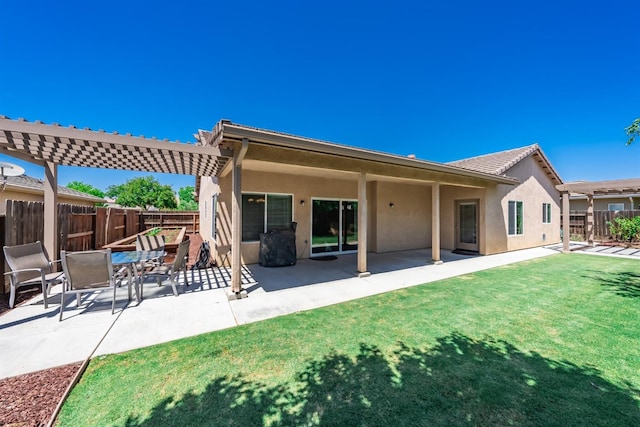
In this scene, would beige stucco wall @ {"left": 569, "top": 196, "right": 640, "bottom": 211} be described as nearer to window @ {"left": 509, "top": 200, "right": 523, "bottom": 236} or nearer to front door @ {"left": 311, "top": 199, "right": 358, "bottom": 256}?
window @ {"left": 509, "top": 200, "right": 523, "bottom": 236}

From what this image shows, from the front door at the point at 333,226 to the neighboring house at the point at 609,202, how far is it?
20484mm

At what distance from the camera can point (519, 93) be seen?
14125 mm

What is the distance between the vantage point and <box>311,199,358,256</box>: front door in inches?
382

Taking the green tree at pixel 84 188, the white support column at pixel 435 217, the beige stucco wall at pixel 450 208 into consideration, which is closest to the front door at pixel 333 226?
the white support column at pixel 435 217

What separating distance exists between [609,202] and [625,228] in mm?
7670

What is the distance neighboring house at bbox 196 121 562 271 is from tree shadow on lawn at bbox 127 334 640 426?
12.8ft

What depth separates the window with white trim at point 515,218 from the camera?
38.8 feet

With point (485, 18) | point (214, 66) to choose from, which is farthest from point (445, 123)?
point (214, 66)

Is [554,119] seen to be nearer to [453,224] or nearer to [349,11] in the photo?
[453,224]

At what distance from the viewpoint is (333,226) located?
10172 mm

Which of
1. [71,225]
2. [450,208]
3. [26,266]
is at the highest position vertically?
[450,208]

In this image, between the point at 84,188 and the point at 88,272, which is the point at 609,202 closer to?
the point at 88,272

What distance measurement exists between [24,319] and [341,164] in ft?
22.0

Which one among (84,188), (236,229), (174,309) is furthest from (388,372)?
(84,188)
